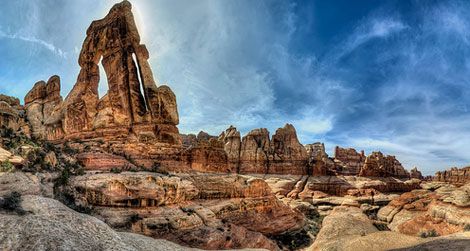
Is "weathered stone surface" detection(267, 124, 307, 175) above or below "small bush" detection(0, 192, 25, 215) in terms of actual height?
above

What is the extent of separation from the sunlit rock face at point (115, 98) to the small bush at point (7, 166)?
75.6 ft

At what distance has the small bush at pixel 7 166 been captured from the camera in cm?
2082

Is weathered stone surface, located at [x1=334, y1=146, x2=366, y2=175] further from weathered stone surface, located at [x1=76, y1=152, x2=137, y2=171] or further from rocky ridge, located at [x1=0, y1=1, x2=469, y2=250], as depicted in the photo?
weathered stone surface, located at [x1=76, y1=152, x2=137, y2=171]

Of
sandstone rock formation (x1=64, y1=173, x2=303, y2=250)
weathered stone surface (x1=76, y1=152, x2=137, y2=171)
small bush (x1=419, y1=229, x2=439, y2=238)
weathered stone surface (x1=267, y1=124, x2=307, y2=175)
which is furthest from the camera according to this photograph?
weathered stone surface (x1=267, y1=124, x2=307, y2=175)

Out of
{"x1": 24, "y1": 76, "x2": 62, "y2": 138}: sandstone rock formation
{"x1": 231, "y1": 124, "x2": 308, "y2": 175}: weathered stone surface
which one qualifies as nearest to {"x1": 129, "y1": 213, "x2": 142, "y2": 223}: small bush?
{"x1": 24, "y1": 76, "x2": 62, "y2": 138}: sandstone rock formation

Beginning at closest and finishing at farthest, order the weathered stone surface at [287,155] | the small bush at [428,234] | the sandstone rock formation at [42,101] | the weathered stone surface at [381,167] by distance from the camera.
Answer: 1. the small bush at [428,234]
2. the sandstone rock formation at [42,101]
3. the weathered stone surface at [381,167]
4. the weathered stone surface at [287,155]

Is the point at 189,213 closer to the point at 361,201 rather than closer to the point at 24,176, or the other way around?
the point at 24,176

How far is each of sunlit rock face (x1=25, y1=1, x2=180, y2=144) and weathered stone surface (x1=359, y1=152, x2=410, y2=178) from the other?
83177mm

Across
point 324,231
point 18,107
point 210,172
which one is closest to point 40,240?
point 324,231

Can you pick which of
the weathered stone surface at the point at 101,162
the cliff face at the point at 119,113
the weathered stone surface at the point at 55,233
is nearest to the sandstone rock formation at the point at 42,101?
the cliff face at the point at 119,113

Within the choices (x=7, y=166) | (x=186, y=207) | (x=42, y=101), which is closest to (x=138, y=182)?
(x=186, y=207)

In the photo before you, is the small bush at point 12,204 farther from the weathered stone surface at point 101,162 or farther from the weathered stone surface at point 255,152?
the weathered stone surface at point 255,152

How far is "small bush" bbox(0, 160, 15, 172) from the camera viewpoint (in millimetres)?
20819

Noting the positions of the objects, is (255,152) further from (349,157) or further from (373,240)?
(373,240)
